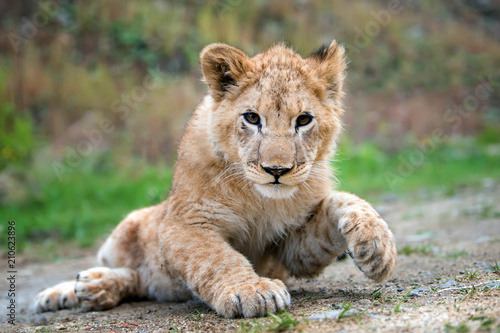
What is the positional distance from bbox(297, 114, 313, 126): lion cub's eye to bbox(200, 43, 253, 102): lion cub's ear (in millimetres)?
522

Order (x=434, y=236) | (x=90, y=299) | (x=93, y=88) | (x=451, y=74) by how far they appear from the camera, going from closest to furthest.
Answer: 1. (x=90, y=299)
2. (x=434, y=236)
3. (x=93, y=88)
4. (x=451, y=74)

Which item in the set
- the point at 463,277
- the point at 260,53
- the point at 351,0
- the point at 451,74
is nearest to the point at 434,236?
the point at 463,277

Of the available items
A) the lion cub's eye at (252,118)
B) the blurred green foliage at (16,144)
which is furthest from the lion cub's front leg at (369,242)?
the blurred green foliage at (16,144)

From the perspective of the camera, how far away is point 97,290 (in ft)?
15.1

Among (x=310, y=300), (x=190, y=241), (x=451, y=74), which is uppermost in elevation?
(x=451, y=74)

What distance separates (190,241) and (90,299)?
1238 mm

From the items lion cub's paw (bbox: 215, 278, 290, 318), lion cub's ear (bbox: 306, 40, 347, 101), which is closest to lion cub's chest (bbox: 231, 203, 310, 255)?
lion cub's paw (bbox: 215, 278, 290, 318)

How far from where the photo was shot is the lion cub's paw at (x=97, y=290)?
4559mm

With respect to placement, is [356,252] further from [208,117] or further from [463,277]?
[208,117]

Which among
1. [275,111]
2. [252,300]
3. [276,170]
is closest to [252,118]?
[275,111]

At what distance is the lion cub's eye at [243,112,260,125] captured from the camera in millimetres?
3947

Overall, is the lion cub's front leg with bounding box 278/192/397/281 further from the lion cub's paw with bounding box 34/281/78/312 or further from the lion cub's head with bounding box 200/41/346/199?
the lion cub's paw with bounding box 34/281/78/312

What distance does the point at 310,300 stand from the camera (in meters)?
3.70

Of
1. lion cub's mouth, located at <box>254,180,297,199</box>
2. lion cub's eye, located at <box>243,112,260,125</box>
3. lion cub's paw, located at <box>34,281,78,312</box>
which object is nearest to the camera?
lion cub's mouth, located at <box>254,180,297,199</box>
